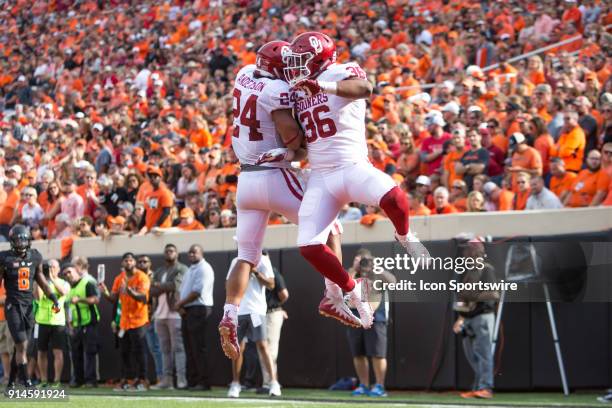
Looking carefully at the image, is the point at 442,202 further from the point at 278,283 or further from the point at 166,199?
the point at 166,199

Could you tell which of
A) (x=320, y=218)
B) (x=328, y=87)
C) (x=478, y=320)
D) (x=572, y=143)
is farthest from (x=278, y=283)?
(x=328, y=87)

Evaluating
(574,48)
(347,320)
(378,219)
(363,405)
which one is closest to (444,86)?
(574,48)

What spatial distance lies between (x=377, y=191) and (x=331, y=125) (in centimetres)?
51

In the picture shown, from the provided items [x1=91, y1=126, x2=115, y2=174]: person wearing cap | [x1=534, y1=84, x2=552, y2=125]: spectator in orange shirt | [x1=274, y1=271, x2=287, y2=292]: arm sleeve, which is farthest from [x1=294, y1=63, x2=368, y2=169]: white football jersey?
[x1=91, y1=126, x2=115, y2=174]: person wearing cap

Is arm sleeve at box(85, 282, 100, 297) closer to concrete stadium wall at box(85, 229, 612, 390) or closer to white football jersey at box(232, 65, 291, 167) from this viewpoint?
concrete stadium wall at box(85, 229, 612, 390)

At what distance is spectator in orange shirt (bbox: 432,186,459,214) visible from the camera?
12.6 m

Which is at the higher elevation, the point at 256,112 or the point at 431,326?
the point at 256,112

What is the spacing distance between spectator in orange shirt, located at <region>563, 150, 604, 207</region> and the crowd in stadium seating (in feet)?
0.06

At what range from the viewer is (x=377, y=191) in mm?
7258

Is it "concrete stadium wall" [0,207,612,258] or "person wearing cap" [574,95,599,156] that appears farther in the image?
"person wearing cap" [574,95,599,156]

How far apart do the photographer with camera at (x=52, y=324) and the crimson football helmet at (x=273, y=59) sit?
26.9 feet

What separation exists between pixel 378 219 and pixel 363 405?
2661 mm

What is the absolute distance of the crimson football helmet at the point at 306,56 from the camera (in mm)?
7129

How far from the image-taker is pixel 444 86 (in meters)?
15.8
